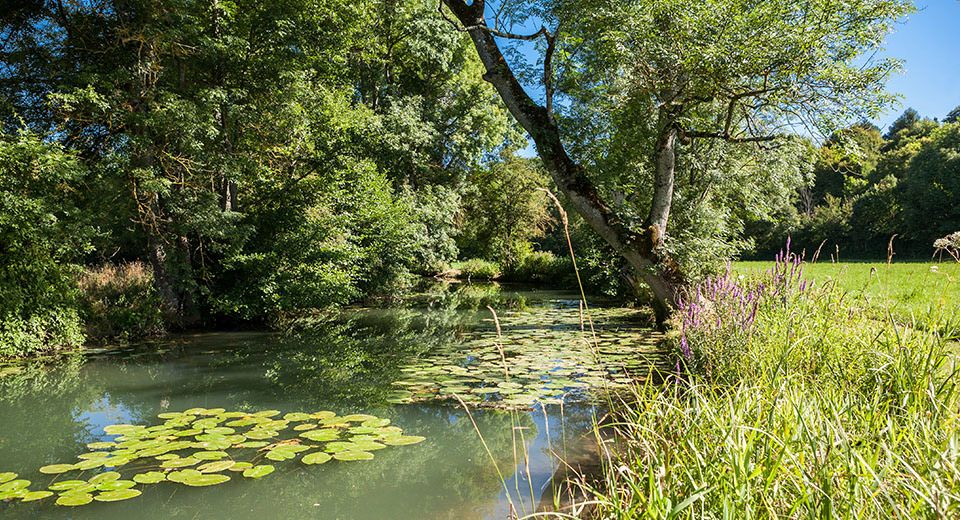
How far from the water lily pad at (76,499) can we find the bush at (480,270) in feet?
76.8

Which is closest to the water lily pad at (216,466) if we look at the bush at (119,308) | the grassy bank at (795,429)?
the grassy bank at (795,429)

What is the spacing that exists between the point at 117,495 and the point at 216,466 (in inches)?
21.4

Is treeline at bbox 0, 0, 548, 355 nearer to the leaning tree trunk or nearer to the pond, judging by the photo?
the pond

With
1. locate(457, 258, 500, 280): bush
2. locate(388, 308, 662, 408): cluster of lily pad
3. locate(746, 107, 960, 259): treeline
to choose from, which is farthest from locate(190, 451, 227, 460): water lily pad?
locate(457, 258, 500, 280): bush

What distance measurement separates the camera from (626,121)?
8.62 m

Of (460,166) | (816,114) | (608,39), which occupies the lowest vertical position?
(816,114)

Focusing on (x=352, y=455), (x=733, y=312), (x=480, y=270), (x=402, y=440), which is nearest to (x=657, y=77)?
(x=733, y=312)

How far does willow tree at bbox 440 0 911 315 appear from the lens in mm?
6246

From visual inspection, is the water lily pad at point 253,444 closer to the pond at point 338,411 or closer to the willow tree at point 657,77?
the pond at point 338,411

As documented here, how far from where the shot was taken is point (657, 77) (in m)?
7.34

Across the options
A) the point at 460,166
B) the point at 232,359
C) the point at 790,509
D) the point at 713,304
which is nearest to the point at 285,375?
the point at 232,359

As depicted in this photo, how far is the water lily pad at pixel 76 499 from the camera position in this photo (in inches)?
116

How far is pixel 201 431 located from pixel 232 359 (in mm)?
3831

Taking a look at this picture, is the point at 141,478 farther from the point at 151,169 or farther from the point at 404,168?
the point at 404,168
